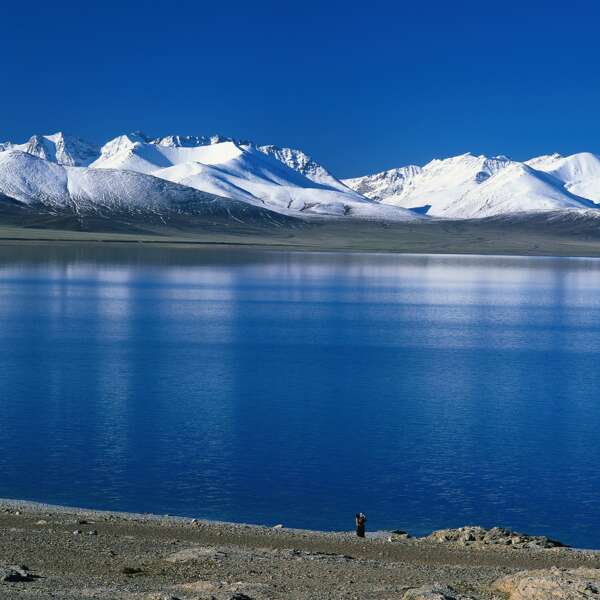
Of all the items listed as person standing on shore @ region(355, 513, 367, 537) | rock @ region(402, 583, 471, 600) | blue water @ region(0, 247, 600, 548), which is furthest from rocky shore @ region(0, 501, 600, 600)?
blue water @ region(0, 247, 600, 548)

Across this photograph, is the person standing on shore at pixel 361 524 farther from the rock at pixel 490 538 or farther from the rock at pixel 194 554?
the rock at pixel 194 554

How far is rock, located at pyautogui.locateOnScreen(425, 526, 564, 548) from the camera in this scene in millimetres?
16906

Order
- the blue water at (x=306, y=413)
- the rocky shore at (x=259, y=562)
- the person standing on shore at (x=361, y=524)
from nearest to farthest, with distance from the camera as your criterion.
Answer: the rocky shore at (x=259, y=562)
the person standing on shore at (x=361, y=524)
the blue water at (x=306, y=413)

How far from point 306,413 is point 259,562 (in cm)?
1403

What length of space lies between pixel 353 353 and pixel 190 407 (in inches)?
559

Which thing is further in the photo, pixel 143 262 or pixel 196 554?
pixel 143 262

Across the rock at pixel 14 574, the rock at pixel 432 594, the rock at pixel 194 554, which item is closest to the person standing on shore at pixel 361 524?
the rock at pixel 194 554

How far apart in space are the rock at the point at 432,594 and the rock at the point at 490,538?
3537 millimetres

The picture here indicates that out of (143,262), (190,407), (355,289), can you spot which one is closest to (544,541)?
(190,407)

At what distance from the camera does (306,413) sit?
28.8 metres

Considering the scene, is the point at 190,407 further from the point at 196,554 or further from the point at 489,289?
the point at 489,289

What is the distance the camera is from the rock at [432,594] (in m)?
12.8

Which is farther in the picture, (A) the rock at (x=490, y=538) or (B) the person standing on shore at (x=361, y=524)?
(B) the person standing on shore at (x=361, y=524)

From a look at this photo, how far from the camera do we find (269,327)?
169ft
